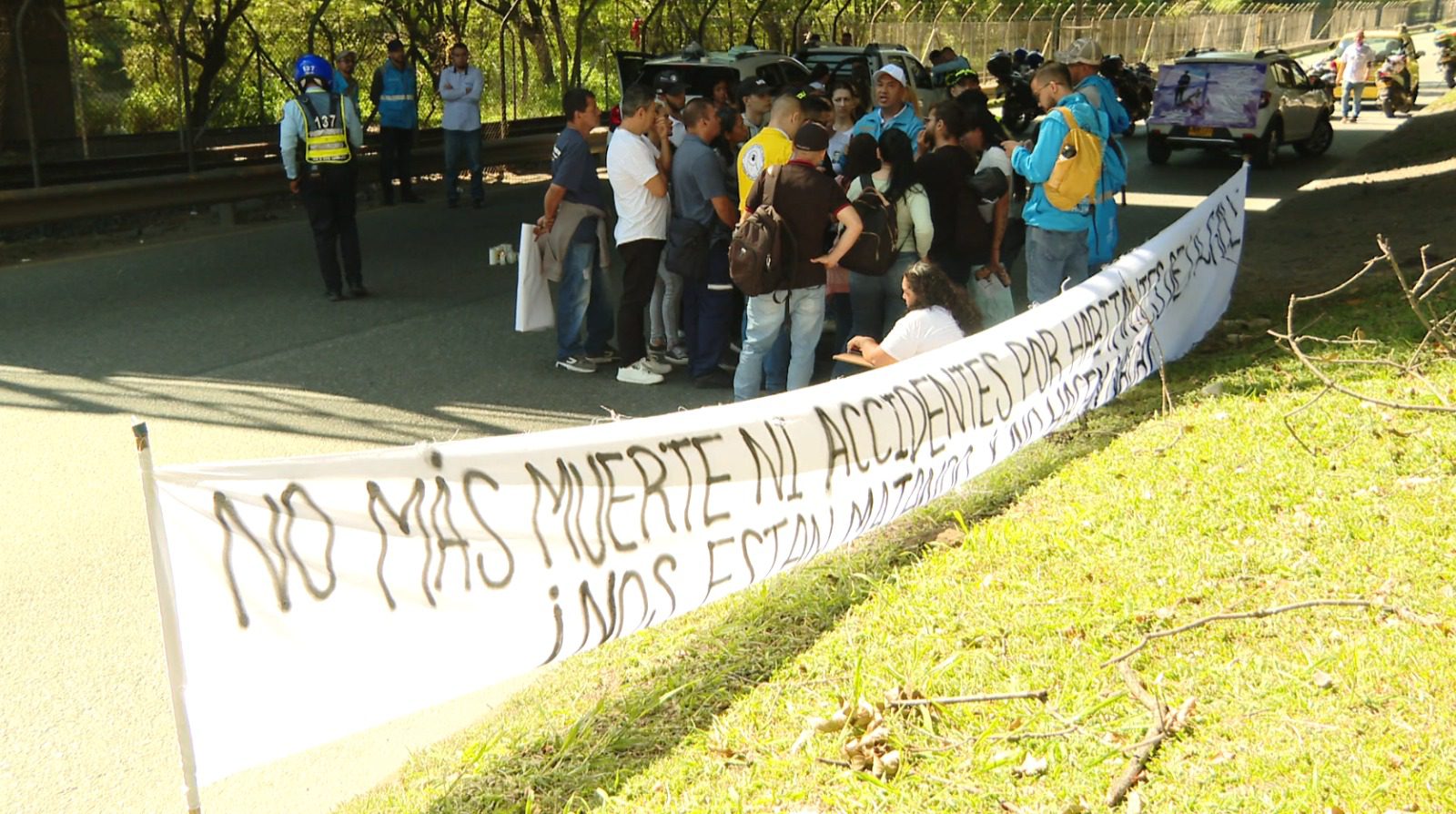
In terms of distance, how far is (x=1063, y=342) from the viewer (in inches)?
282

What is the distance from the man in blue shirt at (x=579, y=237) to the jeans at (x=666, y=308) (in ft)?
1.18

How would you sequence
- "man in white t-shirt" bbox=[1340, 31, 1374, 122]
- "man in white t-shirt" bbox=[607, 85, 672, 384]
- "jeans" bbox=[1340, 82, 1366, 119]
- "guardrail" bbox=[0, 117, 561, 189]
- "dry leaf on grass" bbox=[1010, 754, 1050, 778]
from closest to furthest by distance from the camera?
"dry leaf on grass" bbox=[1010, 754, 1050, 778] → "man in white t-shirt" bbox=[607, 85, 672, 384] → "guardrail" bbox=[0, 117, 561, 189] → "man in white t-shirt" bbox=[1340, 31, 1374, 122] → "jeans" bbox=[1340, 82, 1366, 119]

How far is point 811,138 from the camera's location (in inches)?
292

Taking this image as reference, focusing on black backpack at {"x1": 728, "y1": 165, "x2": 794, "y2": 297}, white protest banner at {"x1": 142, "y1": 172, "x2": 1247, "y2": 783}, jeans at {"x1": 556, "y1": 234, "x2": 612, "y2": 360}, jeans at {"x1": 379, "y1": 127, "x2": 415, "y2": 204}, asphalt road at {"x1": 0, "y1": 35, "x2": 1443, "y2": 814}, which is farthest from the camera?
jeans at {"x1": 379, "y1": 127, "x2": 415, "y2": 204}

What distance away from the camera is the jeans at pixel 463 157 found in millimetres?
17953

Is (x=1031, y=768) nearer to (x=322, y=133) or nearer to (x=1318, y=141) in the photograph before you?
(x=322, y=133)

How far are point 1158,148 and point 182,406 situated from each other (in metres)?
17.2

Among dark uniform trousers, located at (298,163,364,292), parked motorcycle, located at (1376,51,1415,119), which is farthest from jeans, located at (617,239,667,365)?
parked motorcycle, located at (1376,51,1415,119)

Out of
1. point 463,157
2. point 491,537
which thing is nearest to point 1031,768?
point 491,537

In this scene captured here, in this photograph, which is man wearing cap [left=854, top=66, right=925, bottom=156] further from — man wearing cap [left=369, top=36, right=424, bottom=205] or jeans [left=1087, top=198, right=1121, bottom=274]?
man wearing cap [left=369, top=36, right=424, bottom=205]

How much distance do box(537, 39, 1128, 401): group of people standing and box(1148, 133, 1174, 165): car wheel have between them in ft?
41.7

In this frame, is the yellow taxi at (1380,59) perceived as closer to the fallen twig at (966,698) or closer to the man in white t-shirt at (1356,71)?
the man in white t-shirt at (1356,71)

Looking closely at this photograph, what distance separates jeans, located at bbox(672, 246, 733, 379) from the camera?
9.02 metres

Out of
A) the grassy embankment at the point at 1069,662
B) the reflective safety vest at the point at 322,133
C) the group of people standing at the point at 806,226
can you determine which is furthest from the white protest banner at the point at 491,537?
the reflective safety vest at the point at 322,133
